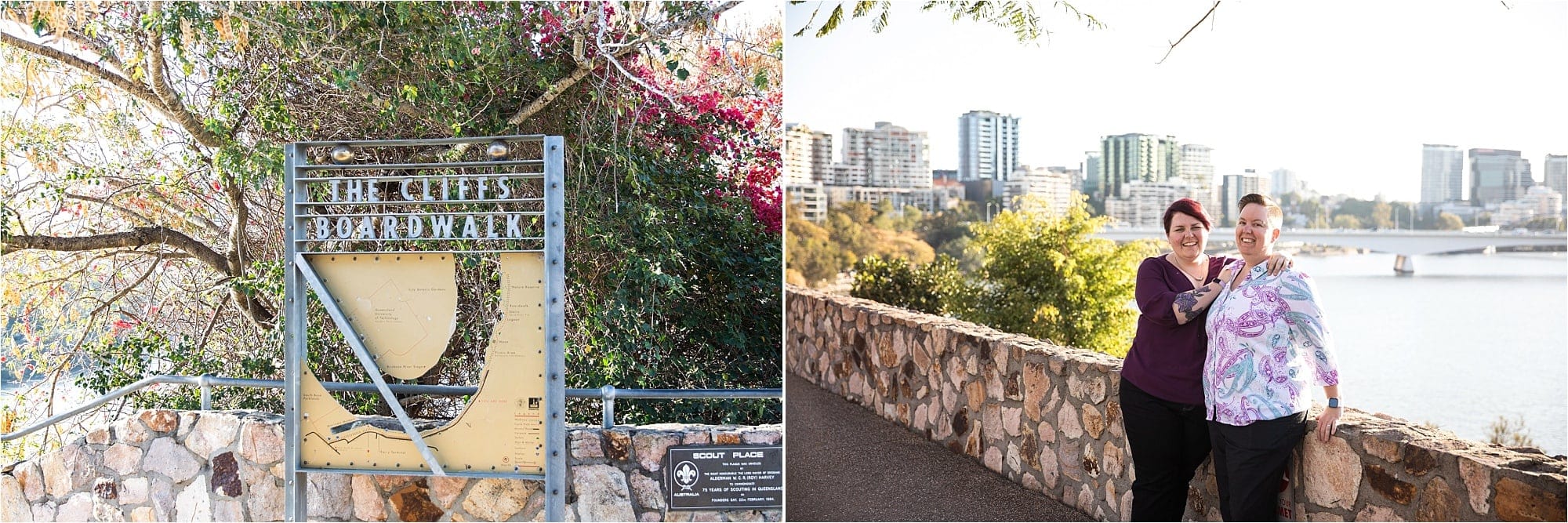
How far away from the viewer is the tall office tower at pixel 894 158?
10023 millimetres

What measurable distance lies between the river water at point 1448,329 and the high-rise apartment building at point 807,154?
748 cm

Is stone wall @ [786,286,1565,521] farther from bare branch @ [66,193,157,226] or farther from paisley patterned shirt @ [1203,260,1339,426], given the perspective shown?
bare branch @ [66,193,157,226]

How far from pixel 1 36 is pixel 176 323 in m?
1.33

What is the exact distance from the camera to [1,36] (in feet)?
12.3

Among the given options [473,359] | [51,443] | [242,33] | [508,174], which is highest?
[242,33]

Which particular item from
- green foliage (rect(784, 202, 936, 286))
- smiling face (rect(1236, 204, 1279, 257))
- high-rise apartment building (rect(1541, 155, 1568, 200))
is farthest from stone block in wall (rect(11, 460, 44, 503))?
high-rise apartment building (rect(1541, 155, 1568, 200))

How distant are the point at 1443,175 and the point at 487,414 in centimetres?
1087

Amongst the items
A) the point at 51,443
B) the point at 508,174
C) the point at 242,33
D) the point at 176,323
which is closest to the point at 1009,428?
the point at 508,174

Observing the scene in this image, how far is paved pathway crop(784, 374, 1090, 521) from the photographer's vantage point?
332 centimetres

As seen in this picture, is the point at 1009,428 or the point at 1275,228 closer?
the point at 1275,228

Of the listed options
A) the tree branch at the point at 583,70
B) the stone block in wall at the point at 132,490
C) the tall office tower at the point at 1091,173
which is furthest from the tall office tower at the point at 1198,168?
the stone block in wall at the point at 132,490

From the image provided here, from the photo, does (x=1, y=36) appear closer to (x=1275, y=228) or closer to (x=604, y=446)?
(x=604, y=446)

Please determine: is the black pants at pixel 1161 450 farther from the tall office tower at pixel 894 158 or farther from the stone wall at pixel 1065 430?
the tall office tower at pixel 894 158

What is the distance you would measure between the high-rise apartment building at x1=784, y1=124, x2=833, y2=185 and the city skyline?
156 mm
